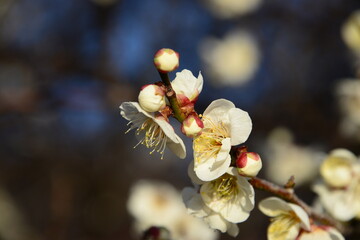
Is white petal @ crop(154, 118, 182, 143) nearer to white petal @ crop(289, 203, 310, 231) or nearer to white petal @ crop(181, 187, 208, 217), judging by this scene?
white petal @ crop(181, 187, 208, 217)

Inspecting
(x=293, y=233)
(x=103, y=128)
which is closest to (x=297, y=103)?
(x=103, y=128)

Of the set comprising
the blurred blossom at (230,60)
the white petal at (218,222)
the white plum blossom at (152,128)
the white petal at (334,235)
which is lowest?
the blurred blossom at (230,60)

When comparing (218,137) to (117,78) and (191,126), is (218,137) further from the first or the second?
(117,78)

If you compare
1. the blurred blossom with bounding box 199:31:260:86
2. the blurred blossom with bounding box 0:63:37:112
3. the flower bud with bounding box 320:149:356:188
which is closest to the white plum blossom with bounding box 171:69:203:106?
the flower bud with bounding box 320:149:356:188

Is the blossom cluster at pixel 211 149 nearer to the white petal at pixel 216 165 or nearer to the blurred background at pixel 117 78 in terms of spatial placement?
the white petal at pixel 216 165

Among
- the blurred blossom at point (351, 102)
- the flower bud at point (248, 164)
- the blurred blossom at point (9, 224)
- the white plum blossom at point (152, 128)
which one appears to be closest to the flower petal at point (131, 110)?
the white plum blossom at point (152, 128)

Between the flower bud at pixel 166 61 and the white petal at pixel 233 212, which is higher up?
the flower bud at pixel 166 61

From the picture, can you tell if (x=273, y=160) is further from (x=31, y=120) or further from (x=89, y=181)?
(x=89, y=181)
